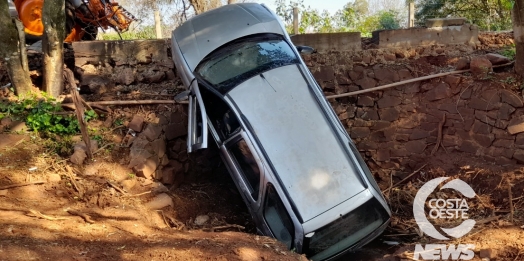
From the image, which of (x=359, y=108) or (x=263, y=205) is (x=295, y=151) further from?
(x=359, y=108)

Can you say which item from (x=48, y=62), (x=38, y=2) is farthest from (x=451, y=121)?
(x=38, y=2)

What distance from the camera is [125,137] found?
6.56m

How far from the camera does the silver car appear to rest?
5230 millimetres

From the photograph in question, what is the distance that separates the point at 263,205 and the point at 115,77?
14.3 feet

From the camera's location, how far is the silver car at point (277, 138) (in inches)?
206

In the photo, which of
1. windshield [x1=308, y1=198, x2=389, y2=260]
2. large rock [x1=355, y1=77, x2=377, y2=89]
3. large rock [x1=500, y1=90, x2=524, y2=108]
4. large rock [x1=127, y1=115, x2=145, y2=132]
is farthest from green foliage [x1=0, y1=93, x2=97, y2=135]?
large rock [x1=500, y1=90, x2=524, y2=108]

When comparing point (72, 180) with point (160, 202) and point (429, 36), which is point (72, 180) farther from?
point (429, 36)

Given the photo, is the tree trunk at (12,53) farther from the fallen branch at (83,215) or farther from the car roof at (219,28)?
the fallen branch at (83,215)

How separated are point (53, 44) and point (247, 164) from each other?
3850mm

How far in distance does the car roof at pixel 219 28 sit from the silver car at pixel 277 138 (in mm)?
15

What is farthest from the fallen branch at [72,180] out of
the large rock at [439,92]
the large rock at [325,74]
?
the large rock at [439,92]

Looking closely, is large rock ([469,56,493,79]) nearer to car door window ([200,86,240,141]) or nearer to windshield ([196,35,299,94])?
windshield ([196,35,299,94])

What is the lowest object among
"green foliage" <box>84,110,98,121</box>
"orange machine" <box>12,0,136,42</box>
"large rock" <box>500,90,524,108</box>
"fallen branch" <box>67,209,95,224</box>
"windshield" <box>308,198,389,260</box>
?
"windshield" <box>308,198,389,260</box>

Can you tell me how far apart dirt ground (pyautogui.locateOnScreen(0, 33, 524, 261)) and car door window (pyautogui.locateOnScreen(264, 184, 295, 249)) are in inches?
15.8
